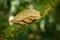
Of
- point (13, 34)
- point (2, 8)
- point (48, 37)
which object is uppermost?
point (13, 34)

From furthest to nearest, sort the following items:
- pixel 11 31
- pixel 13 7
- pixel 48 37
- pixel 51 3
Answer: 1. pixel 48 37
2. pixel 13 7
3. pixel 51 3
4. pixel 11 31

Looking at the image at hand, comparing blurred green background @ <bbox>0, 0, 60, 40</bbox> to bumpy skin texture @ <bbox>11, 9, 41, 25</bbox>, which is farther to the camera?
blurred green background @ <bbox>0, 0, 60, 40</bbox>

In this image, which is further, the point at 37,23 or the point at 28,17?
the point at 37,23

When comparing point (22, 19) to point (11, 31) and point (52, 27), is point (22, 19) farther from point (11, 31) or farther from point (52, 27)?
point (52, 27)

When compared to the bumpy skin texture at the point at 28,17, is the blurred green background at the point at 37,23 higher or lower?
lower

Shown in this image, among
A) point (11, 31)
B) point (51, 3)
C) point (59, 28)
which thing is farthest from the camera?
point (59, 28)

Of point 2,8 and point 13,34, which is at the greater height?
point 13,34

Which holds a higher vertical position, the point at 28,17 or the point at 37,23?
the point at 28,17

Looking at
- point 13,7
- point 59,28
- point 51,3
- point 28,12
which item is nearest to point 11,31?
point 28,12

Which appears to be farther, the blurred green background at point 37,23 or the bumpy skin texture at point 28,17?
the blurred green background at point 37,23

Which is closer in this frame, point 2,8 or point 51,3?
point 51,3

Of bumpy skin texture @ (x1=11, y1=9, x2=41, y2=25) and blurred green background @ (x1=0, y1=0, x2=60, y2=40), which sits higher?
bumpy skin texture @ (x1=11, y1=9, x2=41, y2=25)
